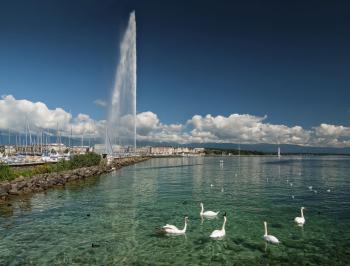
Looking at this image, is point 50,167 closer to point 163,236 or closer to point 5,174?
point 5,174

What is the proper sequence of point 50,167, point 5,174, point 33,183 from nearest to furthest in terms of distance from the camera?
1. point 33,183
2. point 5,174
3. point 50,167

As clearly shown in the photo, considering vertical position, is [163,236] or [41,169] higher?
[41,169]

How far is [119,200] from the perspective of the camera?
143ft

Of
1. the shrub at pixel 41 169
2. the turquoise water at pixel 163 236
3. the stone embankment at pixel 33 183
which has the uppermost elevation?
the shrub at pixel 41 169

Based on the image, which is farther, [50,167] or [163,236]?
[50,167]

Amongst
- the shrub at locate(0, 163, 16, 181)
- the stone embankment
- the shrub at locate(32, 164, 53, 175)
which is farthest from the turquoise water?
the shrub at locate(32, 164, 53, 175)

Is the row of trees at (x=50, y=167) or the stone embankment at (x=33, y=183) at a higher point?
the row of trees at (x=50, y=167)

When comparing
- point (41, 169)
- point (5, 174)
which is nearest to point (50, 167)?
point (41, 169)

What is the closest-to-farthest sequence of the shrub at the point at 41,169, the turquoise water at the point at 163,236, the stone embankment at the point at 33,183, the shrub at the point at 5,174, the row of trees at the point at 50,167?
1. the turquoise water at the point at 163,236
2. the stone embankment at the point at 33,183
3. the shrub at the point at 5,174
4. the row of trees at the point at 50,167
5. the shrub at the point at 41,169

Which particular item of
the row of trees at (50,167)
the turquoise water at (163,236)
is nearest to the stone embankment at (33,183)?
the row of trees at (50,167)

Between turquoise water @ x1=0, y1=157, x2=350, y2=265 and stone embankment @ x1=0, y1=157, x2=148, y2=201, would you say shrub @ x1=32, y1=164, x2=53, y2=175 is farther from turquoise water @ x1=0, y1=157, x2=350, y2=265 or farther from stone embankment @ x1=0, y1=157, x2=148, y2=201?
turquoise water @ x1=0, y1=157, x2=350, y2=265

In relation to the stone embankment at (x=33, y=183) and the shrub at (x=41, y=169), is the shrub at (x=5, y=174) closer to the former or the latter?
the stone embankment at (x=33, y=183)

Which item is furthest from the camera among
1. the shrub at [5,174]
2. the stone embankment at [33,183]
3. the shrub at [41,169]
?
the shrub at [41,169]

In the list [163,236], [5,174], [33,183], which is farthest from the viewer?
[5,174]
